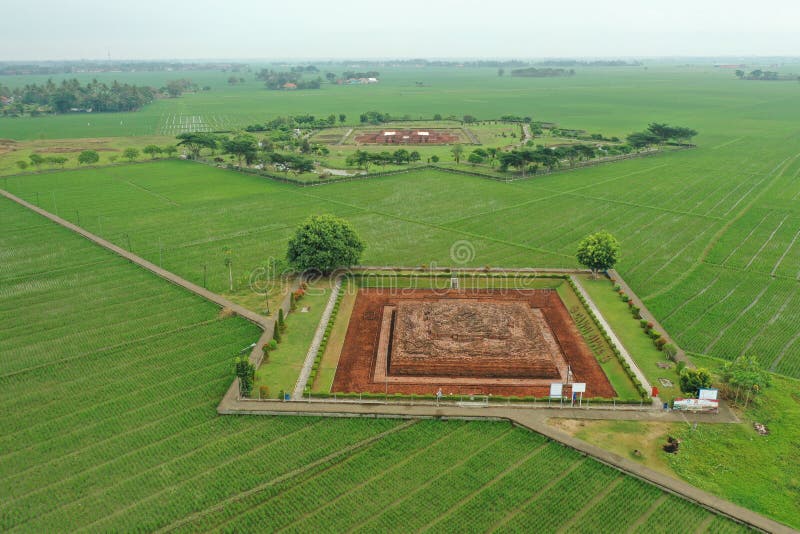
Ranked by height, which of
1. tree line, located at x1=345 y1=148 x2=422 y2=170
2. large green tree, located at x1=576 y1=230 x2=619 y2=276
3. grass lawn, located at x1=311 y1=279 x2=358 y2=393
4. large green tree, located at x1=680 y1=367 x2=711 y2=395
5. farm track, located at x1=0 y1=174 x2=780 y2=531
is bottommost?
farm track, located at x1=0 y1=174 x2=780 y2=531

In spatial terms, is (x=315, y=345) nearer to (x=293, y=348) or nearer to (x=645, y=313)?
(x=293, y=348)

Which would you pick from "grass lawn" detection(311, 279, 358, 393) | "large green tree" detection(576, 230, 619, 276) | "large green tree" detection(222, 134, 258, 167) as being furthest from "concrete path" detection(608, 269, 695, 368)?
"large green tree" detection(222, 134, 258, 167)

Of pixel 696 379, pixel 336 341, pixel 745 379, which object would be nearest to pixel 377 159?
pixel 336 341

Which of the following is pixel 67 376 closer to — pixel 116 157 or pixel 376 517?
pixel 376 517

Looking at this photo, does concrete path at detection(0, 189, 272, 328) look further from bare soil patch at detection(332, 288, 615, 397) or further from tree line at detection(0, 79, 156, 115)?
tree line at detection(0, 79, 156, 115)

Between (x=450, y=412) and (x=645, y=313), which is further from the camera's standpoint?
(x=645, y=313)

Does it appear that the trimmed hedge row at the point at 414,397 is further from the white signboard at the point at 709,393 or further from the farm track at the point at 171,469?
the white signboard at the point at 709,393
